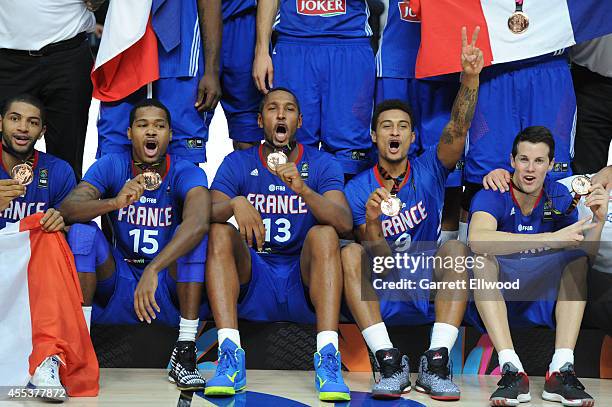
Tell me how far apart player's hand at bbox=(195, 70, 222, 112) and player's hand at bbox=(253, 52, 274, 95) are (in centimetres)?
20

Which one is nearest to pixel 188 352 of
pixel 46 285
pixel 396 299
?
pixel 46 285

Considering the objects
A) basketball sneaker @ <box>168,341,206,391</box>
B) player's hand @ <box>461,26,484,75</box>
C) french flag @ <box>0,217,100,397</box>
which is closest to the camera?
french flag @ <box>0,217,100,397</box>

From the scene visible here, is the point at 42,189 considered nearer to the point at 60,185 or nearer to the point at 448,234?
the point at 60,185

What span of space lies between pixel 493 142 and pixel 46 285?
2.30m

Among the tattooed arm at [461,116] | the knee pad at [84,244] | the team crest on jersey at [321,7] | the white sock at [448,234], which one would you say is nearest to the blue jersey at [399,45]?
the team crest on jersey at [321,7]

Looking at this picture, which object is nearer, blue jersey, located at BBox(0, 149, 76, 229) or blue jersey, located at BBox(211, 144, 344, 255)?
blue jersey, located at BBox(0, 149, 76, 229)

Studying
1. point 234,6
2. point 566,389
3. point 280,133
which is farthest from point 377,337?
point 234,6

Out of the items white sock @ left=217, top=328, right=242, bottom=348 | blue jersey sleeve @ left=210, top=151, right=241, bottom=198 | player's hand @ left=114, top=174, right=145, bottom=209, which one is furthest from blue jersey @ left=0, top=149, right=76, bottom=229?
white sock @ left=217, top=328, right=242, bottom=348

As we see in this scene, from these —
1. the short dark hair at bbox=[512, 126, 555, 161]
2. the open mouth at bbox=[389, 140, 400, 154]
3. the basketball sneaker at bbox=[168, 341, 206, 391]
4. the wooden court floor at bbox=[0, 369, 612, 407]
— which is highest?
the short dark hair at bbox=[512, 126, 555, 161]

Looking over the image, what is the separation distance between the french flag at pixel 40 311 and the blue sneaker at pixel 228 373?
499 millimetres

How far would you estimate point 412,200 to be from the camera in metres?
5.04

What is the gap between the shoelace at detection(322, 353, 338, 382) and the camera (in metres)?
4.45

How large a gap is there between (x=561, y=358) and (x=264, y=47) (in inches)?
82.2

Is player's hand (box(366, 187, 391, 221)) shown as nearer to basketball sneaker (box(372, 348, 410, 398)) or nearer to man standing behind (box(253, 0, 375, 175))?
basketball sneaker (box(372, 348, 410, 398))
